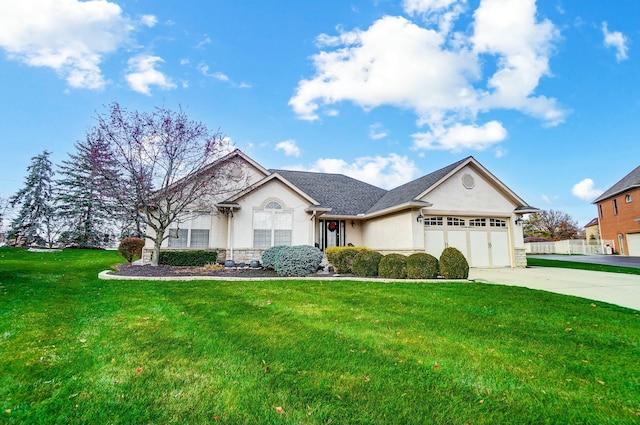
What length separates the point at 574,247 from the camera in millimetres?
33250

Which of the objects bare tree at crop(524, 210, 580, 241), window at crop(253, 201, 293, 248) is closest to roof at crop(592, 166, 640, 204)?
bare tree at crop(524, 210, 580, 241)

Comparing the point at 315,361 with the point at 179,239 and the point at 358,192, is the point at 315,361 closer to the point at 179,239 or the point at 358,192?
the point at 179,239

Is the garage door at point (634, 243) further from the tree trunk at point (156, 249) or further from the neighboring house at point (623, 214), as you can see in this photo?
the tree trunk at point (156, 249)

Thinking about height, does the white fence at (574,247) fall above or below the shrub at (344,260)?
above

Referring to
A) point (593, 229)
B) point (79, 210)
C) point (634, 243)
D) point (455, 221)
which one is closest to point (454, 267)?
point (455, 221)

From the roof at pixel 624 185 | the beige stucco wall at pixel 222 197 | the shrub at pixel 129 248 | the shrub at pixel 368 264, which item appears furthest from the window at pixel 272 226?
the roof at pixel 624 185

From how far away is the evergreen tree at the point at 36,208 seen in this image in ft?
90.4

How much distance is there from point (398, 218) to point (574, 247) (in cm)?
2878

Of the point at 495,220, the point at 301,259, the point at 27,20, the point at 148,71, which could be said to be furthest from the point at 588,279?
the point at 27,20

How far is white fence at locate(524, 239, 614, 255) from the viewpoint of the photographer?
103 ft

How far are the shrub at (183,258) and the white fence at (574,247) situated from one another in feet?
120

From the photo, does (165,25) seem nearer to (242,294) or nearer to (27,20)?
(27,20)

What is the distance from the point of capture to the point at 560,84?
16.1m

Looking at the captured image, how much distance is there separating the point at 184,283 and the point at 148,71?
31.3 feet
